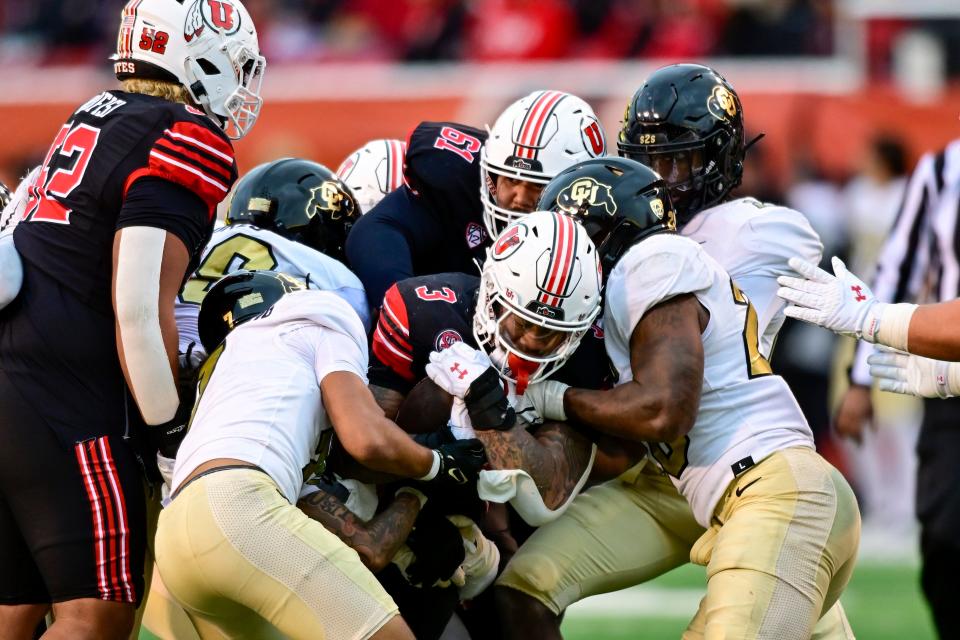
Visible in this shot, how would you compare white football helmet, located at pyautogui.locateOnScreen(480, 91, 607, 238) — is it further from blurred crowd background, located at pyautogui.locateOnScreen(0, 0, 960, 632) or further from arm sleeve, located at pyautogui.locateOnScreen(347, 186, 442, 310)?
blurred crowd background, located at pyautogui.locateOnScreen(0, 0, 960, 632)

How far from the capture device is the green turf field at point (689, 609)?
23.1 feet

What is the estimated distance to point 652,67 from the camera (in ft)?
34.7

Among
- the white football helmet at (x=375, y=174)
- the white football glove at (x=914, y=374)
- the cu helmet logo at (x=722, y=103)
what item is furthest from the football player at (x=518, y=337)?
the white football helmet at (x=375, y=174)

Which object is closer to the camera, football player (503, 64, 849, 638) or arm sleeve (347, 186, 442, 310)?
football player (503, 64, 849, 638)

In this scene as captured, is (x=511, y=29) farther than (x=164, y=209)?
Yes

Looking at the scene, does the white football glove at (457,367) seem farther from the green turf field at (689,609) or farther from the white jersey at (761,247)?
the green turf field at (689,609)

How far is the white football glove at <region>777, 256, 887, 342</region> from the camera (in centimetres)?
394

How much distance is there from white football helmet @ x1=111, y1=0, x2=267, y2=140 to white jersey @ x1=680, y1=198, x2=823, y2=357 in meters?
1.57

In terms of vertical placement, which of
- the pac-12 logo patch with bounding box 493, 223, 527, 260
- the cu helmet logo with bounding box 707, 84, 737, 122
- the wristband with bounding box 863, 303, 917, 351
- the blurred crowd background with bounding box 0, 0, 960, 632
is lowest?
the blurred crowd background with bounding box 0, 0, 960, 632

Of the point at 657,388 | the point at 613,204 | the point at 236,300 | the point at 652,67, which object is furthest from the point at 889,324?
the point at 652,67

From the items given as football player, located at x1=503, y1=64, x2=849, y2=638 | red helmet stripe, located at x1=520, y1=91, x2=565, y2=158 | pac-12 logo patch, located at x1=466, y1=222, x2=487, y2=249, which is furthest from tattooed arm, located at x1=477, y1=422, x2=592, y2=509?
pac-12 logo patch, located at x1=466, y1=222, x2=487, y2=249

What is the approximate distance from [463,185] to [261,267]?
894mm

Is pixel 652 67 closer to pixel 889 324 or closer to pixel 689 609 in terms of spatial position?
pixel 689 609

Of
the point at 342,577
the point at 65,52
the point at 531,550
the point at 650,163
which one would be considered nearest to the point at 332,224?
the point at 650,163
